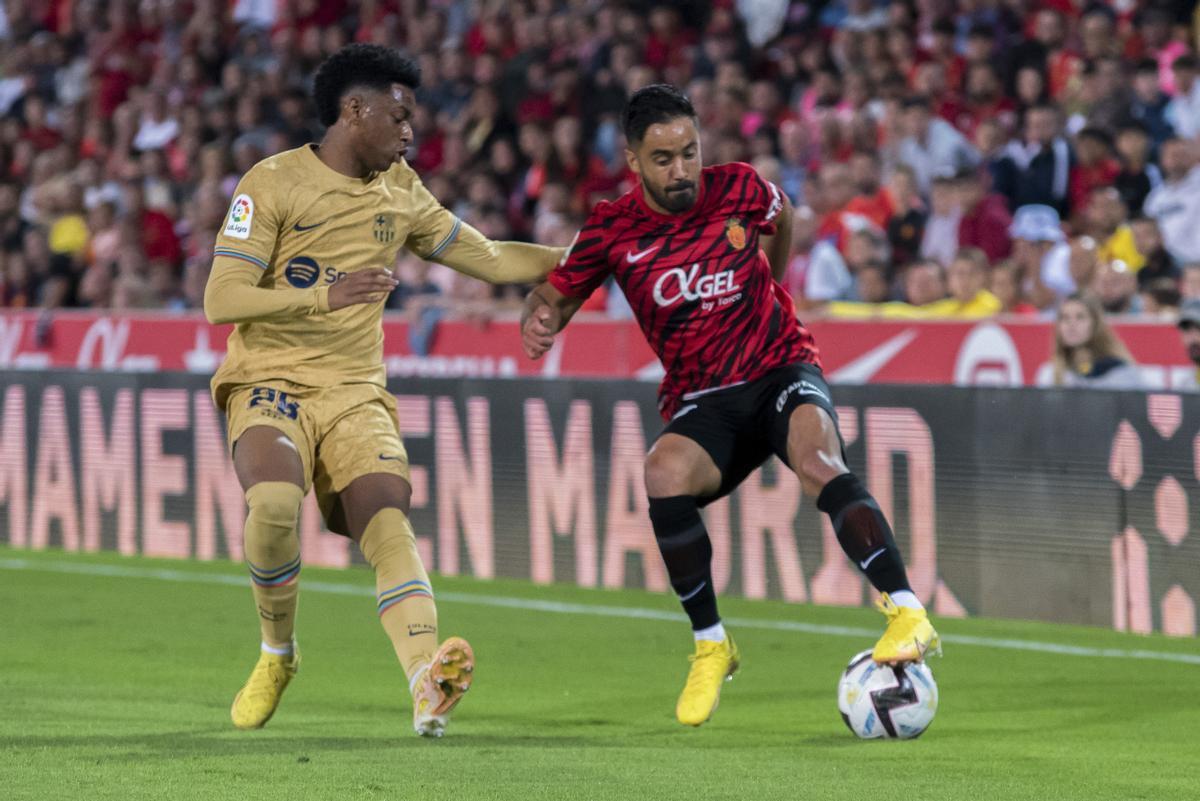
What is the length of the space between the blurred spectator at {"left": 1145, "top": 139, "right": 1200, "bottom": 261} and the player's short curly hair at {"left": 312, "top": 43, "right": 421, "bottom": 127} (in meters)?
7.22

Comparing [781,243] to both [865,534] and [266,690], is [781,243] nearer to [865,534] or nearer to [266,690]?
[865,534]

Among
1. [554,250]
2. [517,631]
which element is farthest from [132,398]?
[554,250]

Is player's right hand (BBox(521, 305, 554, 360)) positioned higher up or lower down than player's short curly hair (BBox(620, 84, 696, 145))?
lower down

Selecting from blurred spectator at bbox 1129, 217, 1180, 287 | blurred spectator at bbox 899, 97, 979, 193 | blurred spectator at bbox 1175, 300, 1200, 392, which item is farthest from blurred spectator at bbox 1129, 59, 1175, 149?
blurred spectator at bbox 1175, 300, 1200, 392

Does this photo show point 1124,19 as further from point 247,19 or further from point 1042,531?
point 247,19

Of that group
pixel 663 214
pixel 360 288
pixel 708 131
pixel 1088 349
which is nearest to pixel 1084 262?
pixel 1088 349

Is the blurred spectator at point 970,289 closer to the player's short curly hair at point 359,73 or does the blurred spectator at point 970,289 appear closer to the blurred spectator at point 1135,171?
the blurred spectator at point 1135,171

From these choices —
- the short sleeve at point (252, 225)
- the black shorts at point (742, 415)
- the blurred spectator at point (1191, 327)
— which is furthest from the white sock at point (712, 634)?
the blurred spectator at point (1191, 327)

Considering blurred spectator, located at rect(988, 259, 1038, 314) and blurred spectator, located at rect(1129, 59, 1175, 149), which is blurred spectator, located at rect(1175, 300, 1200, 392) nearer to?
→ blurred spectator, located at rect(988, 259, 1038, 314)

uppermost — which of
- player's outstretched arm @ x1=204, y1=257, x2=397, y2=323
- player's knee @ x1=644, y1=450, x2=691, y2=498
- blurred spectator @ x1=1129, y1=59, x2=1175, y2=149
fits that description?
blurred spectator @ x1=1129, y1=59, x2=1175, y2=149

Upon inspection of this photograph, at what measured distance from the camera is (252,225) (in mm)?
6582

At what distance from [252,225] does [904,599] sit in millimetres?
2347

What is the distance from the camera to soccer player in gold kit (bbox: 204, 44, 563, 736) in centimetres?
654

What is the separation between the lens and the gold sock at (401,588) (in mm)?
6539
